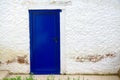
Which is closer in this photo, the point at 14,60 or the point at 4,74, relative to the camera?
the point at 4,74

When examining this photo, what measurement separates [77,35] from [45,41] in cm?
101

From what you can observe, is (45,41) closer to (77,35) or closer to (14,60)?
(77,35)

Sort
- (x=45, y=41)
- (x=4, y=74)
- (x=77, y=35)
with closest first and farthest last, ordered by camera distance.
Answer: (x=4, y=74) → (x=77, y=35) → (x=45, y=41)

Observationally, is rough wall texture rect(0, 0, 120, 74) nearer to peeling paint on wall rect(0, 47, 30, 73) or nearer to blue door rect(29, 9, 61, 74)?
peeling paint on wall rect(0, 47, 30, 73)

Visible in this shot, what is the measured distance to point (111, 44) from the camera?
10250 millimetres

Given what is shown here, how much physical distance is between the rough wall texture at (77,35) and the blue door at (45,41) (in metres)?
0.19

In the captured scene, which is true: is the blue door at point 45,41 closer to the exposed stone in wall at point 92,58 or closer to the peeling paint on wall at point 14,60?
the peeling paint on wall at point 14,60

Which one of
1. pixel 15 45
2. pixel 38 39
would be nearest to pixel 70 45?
pixel 38 39

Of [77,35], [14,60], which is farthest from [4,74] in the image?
[77,35]

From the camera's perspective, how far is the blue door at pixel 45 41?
1020 centimetres

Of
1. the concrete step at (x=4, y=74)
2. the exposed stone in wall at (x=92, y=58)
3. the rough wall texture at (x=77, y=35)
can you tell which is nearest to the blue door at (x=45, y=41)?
the rough wall texture at (x=77, y=35)

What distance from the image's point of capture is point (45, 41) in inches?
406

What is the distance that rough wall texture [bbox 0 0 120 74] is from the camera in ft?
33.1

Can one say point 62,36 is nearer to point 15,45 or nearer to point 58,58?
point 58,58
